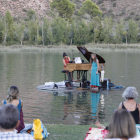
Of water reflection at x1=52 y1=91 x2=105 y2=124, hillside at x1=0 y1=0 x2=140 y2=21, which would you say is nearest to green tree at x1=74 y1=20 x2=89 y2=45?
hillside at x1=0 y1=0 x2=140 y2=21

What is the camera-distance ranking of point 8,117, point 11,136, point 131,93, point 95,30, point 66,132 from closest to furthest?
point 8,117, point 11,136, point 131,93, point 66,132, point 95,30

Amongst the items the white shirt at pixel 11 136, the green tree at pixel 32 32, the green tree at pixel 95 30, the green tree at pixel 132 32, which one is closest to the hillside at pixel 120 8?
the green tree at pixel 95 30

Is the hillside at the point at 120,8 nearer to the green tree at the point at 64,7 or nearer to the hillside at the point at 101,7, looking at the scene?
the hillside at the point at 101,7

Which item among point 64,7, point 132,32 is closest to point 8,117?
point 132,32

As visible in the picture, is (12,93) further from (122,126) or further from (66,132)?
(122,126)

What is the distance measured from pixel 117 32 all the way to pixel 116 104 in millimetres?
68209

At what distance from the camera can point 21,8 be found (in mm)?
123250

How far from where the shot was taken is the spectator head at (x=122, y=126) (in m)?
2.61

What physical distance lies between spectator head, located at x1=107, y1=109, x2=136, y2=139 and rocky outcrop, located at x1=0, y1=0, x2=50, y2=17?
390 ft

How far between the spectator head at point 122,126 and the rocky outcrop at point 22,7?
119 meters

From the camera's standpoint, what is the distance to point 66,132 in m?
6.11

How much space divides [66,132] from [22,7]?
123m

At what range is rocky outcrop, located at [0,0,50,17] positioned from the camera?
11956 centimetres

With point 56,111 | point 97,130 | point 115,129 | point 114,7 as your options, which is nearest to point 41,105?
point 56,111
